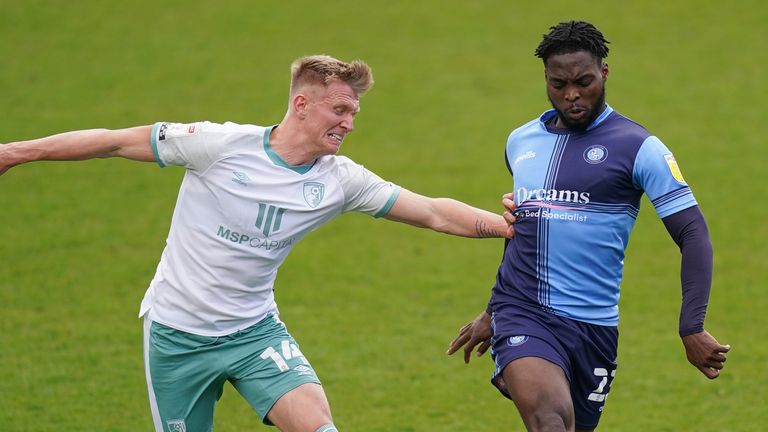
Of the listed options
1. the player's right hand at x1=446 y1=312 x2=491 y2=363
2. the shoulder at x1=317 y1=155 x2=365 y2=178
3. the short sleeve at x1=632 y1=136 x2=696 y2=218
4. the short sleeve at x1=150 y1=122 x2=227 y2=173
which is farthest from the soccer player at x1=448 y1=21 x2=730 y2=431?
the short sleeve at x1=150 y1=122 x2=227 y2=173

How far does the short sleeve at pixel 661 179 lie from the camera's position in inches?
227

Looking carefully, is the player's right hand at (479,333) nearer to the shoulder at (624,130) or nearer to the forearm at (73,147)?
the shoulder at (624,130)

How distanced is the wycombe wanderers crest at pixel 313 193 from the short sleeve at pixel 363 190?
13 cm

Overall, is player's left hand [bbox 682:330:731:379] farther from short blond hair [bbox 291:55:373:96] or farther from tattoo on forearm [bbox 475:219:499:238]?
short blond hair [bbox 291:55:373:96]

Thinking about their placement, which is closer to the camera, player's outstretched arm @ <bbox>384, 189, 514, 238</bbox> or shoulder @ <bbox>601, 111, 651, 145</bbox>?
shoulder @ <bbox>601, 111, 651, 145</bbox>

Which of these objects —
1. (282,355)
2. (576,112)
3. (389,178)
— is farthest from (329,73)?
(389,178)

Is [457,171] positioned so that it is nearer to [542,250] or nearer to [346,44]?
[346,44]

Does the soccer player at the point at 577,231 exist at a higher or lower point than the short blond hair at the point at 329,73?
lower

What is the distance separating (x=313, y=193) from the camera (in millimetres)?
6094

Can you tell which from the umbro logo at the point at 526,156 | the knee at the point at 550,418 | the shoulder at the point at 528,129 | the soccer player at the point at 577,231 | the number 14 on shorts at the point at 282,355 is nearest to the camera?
A: the knee at the point at 550,418

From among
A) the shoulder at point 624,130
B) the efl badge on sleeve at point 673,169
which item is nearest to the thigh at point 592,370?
the efl badge on sleeve at point 673,169

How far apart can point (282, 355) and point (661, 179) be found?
7.26 ft

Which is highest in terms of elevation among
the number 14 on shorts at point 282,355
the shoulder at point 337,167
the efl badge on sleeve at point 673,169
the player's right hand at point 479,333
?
the efl badge on sleeve at point 673,169

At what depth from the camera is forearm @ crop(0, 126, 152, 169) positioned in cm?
586
